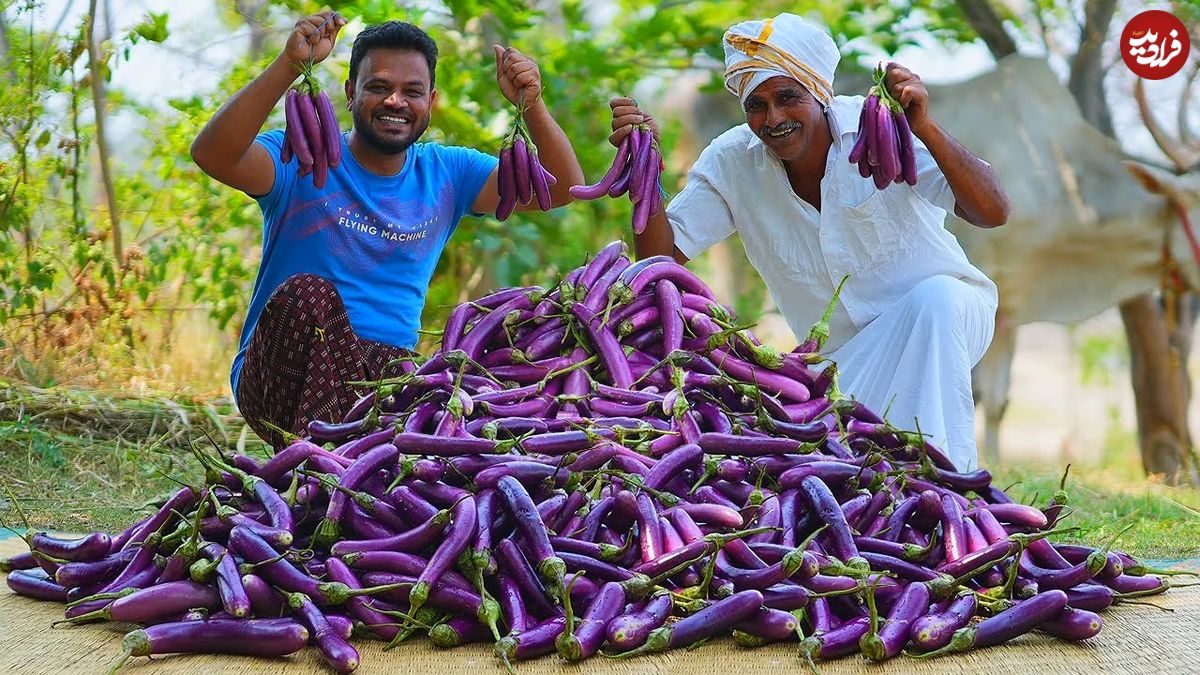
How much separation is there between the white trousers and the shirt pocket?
0.17 meters

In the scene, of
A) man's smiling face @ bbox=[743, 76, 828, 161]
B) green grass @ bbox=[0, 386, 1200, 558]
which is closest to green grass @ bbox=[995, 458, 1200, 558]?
green grass @ bbox=[0, 386, 1200, 558]

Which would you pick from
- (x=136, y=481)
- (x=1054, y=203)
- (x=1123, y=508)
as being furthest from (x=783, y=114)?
(x=1054, y=203)

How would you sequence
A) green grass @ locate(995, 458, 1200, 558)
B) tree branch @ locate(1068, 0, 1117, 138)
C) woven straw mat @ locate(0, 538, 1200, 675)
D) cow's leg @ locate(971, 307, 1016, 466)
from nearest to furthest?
woven straw mat @ locate(0, 538, 1200, 675), green grass @ locate(995, 458, 1200, 558), cow's leg @ locate(971, 307, 1016, 466), tree branch @ locate(1068, 0, 1117, 138)

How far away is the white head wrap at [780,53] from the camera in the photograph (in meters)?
4.01

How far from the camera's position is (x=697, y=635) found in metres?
2.47

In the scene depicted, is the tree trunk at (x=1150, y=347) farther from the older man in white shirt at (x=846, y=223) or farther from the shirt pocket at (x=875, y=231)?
the shirt pocket at (x=875, y=231)

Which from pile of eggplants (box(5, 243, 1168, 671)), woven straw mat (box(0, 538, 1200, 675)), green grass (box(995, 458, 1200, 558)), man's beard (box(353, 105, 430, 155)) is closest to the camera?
woven straw mat (box(0, 538, 1200, 675))

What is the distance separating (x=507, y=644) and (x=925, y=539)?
38.7 inches

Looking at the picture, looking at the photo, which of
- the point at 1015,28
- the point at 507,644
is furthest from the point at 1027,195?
the point at 507,644

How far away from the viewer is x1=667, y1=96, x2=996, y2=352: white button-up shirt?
4285 millimetres

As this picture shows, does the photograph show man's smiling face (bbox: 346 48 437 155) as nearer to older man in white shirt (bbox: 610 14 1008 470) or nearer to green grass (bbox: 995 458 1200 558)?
older man in white shirt (bbox: 610 14 1008 470)

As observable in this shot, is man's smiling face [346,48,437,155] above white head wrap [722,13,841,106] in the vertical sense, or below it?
below

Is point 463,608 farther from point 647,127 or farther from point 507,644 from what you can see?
point 647,127

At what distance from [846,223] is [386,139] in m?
1.45
